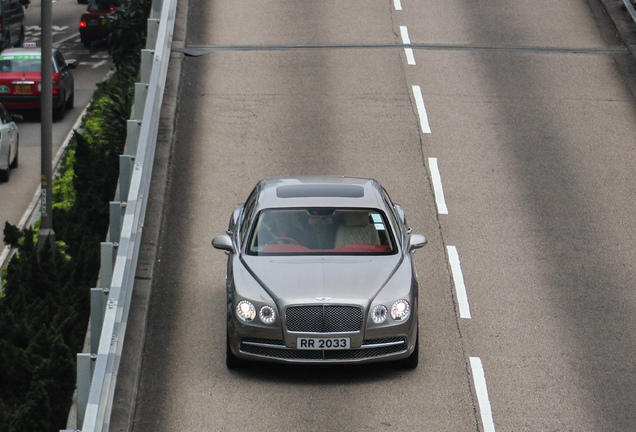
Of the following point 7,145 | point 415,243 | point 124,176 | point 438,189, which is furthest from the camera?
point 7,145

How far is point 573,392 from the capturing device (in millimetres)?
10617

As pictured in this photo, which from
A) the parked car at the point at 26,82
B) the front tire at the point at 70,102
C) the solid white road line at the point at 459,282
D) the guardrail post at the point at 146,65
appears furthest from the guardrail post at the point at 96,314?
the front tire at the point at 70,102

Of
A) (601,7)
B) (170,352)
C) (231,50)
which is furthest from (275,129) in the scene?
(601,7)

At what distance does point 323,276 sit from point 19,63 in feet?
69.8

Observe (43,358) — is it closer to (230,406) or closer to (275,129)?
(230,406)

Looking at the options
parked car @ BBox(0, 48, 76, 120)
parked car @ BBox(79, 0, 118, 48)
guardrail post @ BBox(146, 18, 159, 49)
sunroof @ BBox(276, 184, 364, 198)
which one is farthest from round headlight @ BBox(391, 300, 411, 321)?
parked car @ BBox(79, 0, 118, 48)

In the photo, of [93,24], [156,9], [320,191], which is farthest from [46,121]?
[93,24]

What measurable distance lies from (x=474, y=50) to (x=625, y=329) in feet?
36.4

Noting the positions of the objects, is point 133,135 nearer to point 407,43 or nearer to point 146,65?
point 146,65

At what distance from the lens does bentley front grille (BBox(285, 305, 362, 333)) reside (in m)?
10.2

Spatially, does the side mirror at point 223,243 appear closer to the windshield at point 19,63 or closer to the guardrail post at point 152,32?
the guardrail post at point 152,32

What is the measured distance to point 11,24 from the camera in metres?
38.2

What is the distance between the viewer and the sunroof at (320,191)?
11.7 metres

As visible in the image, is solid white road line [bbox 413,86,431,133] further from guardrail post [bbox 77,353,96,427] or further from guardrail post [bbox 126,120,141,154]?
guardrail post [bbox 77,353,96,427]
